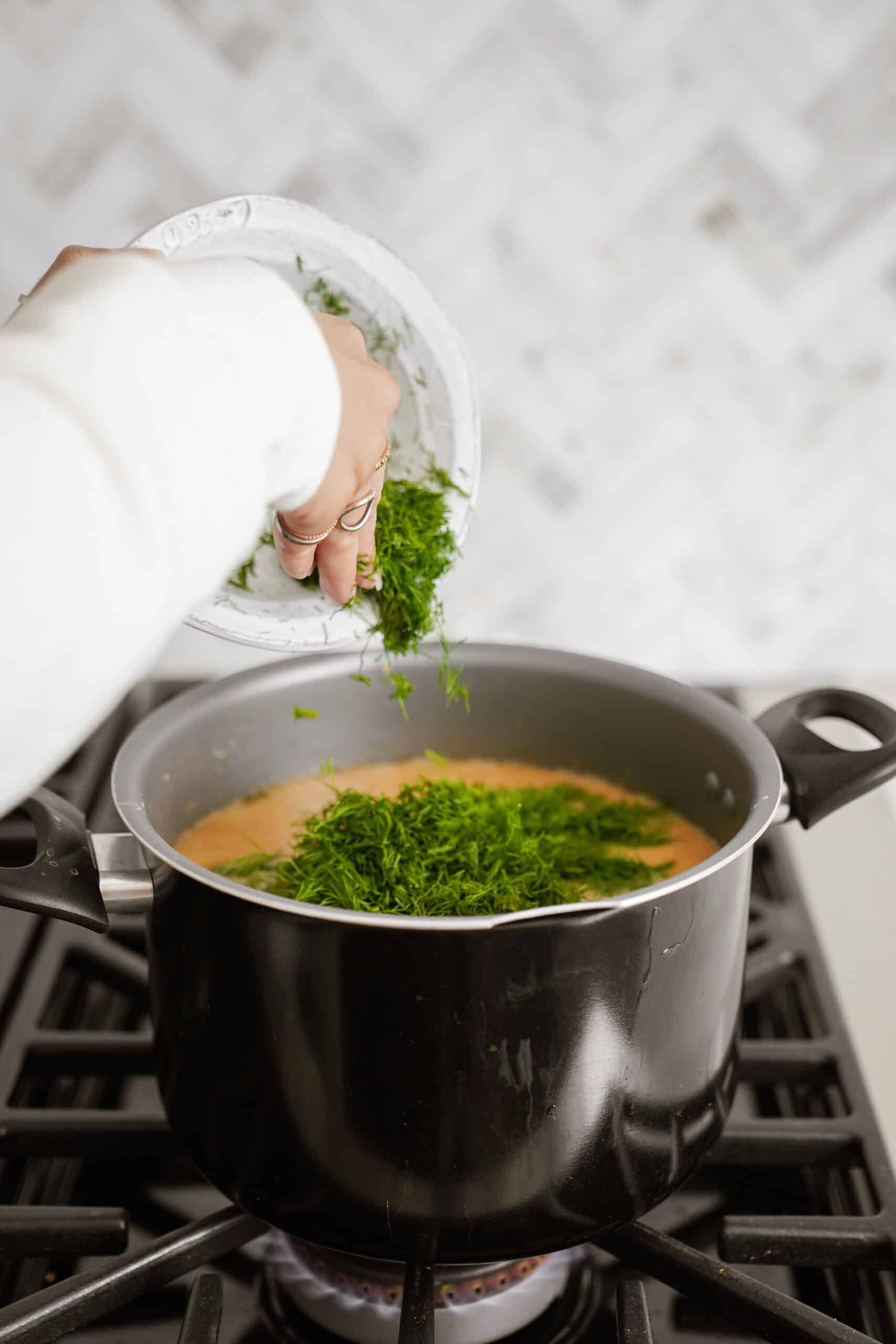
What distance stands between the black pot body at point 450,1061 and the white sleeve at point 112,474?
0.18m

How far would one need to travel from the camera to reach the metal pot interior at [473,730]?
70 cm

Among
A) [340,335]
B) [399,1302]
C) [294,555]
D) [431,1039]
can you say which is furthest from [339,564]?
[399,1302]

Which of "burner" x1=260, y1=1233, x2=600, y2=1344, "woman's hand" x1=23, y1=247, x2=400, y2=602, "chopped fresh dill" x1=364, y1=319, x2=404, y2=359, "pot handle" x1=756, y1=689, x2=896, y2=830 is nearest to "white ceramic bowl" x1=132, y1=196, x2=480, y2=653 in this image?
"chopped fresh dill" x1=364, y1=319, x2=404, y2=359

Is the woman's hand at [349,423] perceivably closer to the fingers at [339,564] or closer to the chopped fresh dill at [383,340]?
the fingers at [339,564]

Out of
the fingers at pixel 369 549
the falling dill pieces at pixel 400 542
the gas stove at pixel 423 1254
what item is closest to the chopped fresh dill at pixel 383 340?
the falling dill pieces at pixel 400 542

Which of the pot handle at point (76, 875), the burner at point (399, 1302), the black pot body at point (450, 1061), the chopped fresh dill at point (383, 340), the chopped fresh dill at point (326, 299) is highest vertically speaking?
the chopped fresh dill at point (326, 299)

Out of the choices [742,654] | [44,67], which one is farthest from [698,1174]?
[44,67]

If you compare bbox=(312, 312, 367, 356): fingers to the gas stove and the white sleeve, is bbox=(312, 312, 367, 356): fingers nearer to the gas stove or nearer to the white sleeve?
the white sleeve

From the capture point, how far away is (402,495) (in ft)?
2.33

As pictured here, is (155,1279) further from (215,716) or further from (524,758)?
(524,758)

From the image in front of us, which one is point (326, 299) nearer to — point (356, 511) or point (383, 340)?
point (383, 340)

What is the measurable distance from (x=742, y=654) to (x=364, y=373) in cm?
79

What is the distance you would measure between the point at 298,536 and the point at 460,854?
0.65ft

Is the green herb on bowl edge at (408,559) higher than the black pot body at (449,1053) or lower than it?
higher
